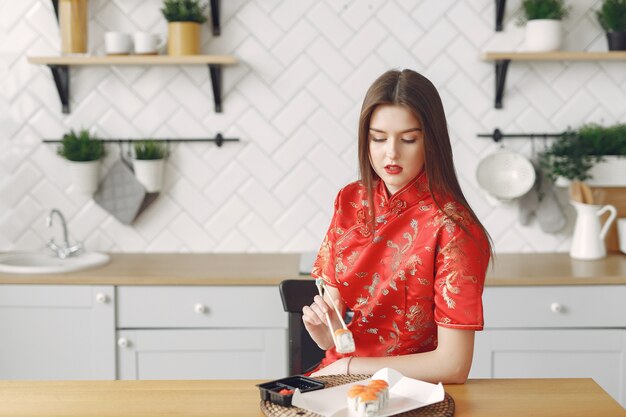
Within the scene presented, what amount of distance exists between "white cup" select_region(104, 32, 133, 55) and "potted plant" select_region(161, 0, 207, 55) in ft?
0.55

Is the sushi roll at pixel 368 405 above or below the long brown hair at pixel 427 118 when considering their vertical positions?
below

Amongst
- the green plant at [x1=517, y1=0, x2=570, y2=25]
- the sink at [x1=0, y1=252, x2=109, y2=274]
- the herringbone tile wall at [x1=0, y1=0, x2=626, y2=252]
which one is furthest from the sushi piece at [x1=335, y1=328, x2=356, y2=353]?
the green plant at [x1=517, y1=0, x2=570, y2=25]

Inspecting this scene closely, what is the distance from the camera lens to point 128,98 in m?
3.53

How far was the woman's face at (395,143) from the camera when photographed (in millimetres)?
1769

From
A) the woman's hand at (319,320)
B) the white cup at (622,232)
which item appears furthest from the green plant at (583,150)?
the woman's hand at (319,320)

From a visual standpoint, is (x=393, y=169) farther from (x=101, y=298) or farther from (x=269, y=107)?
(x=269, y=107)

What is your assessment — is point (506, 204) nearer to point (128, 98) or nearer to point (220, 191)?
point (220, 191)

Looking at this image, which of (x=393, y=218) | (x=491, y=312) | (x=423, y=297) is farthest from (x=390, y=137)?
(x=491, y=312)

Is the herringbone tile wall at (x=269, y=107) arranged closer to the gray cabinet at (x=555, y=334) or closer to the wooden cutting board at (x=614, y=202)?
the wooden cutting board at (x=614, y=202)

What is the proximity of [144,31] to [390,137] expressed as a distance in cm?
201

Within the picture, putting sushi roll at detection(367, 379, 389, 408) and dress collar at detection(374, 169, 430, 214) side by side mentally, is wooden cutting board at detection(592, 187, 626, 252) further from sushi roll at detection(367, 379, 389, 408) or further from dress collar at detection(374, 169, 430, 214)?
sushi roll at detection(367, 379, 389, 408)

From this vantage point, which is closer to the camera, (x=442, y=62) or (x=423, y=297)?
(x=423, y=297)

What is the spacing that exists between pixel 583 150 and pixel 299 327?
69.6 inches

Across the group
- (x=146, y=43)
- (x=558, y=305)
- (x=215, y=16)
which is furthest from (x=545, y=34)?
(x=146, y=43)
